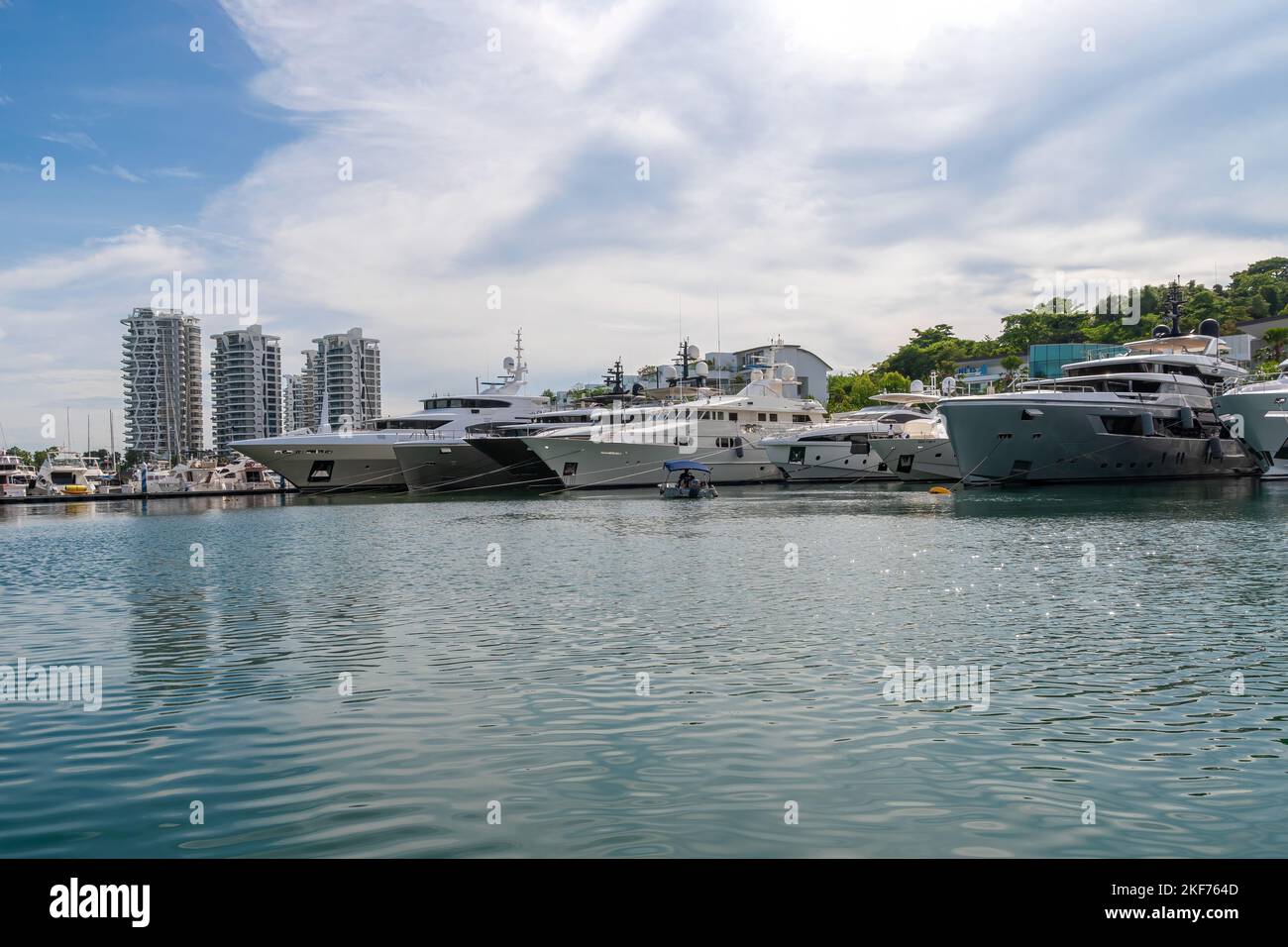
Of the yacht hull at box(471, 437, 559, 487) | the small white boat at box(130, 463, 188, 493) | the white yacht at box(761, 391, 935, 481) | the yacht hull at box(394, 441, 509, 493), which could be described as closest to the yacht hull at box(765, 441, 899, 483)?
the white yacht at box(761, 391, 935, 481)

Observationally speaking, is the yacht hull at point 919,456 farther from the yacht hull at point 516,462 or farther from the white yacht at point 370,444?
the white yacht at point 370,444

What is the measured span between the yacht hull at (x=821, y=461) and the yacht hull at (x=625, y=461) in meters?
2.30

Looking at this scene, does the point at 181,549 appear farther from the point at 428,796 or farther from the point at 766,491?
the point at 766,491

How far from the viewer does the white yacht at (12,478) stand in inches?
3757

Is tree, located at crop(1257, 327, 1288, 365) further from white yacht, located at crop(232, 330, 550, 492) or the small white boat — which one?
the small white boat

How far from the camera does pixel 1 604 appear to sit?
797 inches

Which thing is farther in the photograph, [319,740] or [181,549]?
[181,549]

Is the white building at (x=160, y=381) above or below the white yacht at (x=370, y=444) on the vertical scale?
above

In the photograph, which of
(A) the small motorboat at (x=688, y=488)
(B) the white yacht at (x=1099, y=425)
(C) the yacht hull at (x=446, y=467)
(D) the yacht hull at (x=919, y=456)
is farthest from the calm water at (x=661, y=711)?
(D) the yacht hull at (x=919, y=456)

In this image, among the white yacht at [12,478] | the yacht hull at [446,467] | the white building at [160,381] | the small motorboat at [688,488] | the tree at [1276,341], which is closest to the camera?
the small motorboat at [688,488]

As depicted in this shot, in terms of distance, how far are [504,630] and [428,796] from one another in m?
A: 7.59
